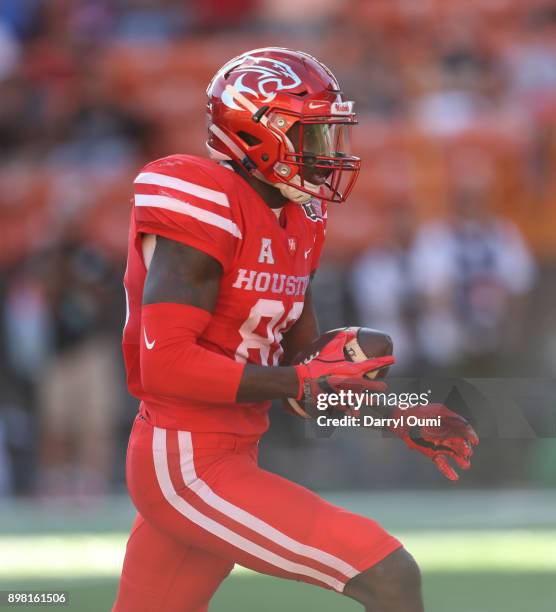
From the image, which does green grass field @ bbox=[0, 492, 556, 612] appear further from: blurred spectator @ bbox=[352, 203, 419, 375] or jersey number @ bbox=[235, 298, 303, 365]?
jersey number @ bbox=[235, 298, 303, 365]

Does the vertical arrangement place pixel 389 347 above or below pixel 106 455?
above

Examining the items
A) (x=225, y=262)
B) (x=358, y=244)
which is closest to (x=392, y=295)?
(x=358, y=244)

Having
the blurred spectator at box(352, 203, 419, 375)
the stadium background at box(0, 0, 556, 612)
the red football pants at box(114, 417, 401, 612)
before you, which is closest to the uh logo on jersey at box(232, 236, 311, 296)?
the red football pants at box(114, 417, 401, 612)

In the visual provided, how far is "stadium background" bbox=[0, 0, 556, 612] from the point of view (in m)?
7.67

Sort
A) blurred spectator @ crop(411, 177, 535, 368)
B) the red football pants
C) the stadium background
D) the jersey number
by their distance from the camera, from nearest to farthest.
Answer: the red football pants
the jersey number
the stadium background
blurred spectator @ crop(411, 177, 535, 368)

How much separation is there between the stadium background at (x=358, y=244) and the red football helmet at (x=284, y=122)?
10.8 feet

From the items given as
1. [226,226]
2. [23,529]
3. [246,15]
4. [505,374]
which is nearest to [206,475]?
[226,226]

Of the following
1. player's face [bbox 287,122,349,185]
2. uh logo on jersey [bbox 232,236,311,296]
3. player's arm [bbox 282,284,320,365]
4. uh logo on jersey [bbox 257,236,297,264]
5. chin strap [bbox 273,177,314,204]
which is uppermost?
player's face [bbox 287,122,349,185]

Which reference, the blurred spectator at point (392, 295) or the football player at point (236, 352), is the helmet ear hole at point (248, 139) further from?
the blurred spectator at point (392, 295)

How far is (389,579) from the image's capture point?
8.91 feet

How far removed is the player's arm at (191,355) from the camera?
280cm

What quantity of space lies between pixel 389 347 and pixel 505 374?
5273mm

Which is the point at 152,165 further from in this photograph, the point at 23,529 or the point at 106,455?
the point at 106,455

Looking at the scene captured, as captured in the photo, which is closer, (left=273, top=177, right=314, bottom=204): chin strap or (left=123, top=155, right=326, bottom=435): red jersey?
(left=123, top=155, right=326, bottom=435): red jersey
